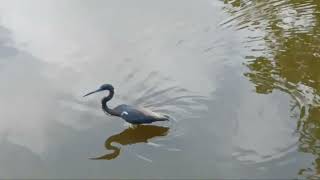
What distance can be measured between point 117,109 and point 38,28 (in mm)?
3877

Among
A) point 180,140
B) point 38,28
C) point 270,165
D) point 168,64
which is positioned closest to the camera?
point 270,165

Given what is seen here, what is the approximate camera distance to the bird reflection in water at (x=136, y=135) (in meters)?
8.09

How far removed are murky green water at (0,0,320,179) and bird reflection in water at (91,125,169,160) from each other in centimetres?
2

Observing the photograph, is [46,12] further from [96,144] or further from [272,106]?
[272,106]

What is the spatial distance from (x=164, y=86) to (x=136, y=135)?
4.10 feet

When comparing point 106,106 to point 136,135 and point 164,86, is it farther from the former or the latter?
point 164,86

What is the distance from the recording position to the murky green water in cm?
761

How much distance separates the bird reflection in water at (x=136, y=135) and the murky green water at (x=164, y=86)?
0.6 inches

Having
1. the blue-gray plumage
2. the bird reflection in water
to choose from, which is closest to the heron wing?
the blue-gray plumage

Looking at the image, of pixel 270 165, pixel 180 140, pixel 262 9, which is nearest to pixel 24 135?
pixel 180 140

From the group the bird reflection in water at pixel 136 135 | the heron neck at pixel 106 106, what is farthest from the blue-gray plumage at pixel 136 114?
the bird reflection in water at pixel 136 135

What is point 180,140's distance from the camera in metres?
7.94

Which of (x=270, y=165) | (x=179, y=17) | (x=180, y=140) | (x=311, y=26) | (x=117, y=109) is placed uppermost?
(x=179, y=17)

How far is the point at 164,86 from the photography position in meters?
9.23
